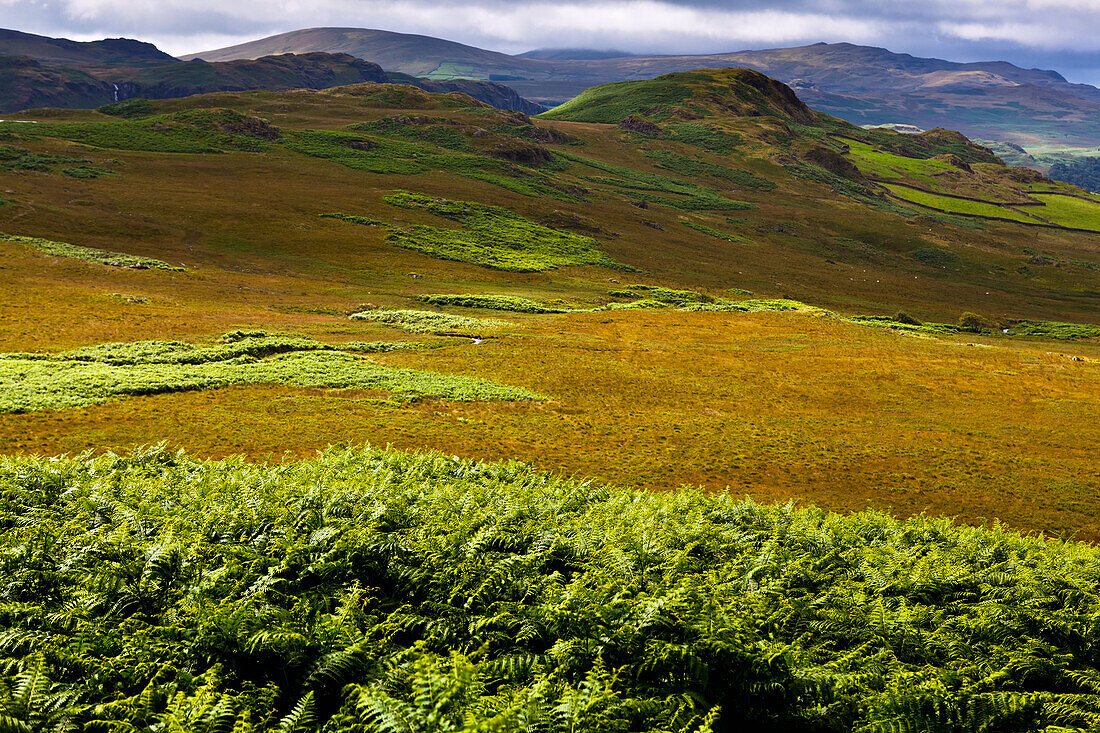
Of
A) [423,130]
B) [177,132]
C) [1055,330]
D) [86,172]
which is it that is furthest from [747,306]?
[177,132]

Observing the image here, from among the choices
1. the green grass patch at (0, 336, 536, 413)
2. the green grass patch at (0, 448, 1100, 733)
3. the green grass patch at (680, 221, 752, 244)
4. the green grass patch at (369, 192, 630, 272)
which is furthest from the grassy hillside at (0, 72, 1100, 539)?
the green grass patch at (0, 448, 1100, 733)

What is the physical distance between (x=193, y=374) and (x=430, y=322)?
23.5 m

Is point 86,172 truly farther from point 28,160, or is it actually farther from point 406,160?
point 406,160

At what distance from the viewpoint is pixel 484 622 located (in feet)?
30.1

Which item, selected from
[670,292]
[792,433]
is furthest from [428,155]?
[792,433]

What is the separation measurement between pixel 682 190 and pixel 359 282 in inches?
5134

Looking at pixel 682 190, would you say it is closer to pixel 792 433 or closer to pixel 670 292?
pixel 670 292

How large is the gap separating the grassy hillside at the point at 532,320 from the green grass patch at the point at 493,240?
0.72 meters

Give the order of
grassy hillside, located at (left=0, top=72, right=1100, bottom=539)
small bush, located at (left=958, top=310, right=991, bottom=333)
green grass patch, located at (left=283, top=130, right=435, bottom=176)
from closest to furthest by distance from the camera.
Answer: grassy hillside, located at (left=0, top=72, right=1100, bottom=539) → small bush, located at (left=958, top=310, right=991, bottom=333) → green grass patch, located at (left=283, top=130, right=435, bottom=176)

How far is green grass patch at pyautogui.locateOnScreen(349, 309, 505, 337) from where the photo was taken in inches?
2196

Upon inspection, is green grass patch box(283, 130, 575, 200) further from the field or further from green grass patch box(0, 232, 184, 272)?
green grass patch box(0, 232, 184, 272)

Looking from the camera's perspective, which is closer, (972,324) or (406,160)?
(972,324)

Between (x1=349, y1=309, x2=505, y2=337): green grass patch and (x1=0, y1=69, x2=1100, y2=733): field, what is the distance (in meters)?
0.58

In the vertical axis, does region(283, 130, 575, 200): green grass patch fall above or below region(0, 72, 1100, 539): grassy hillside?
above
